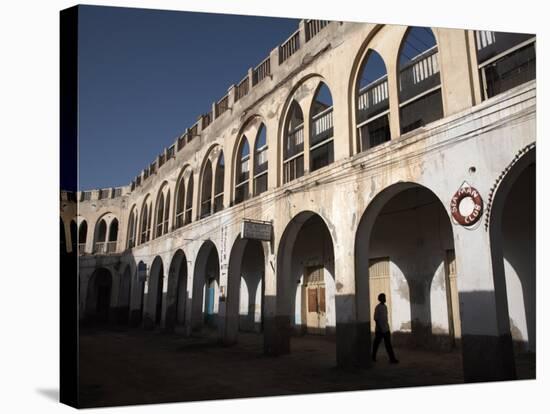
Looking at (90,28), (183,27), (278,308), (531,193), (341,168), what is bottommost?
(278,308)

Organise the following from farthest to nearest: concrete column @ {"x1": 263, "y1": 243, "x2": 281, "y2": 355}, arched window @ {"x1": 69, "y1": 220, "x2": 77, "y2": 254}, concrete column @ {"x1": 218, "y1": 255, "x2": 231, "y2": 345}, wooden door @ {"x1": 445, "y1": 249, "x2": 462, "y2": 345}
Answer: concrete column @ {"x1": 218, "y1": 255, "x2": 231, "y2": 345} → concrete column @ {"x1": 263, "y1": 243, "x2": 281, "y2": 355} → wooden door @ {"x1": 445, "y1": 249, "x2": 462, "y2": 345} → arched window @ {"x1": 69, "y1": 220, "x2": 77, "y2": 254}

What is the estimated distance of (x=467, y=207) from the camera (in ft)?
19.6

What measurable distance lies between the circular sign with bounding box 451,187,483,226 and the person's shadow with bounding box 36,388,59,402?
5618 mm

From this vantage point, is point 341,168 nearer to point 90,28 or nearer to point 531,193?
point 531,193

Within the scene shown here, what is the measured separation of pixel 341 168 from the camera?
26.5 ft

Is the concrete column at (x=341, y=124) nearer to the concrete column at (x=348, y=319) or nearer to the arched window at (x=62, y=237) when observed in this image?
the concrete column at (x=348, y=319)

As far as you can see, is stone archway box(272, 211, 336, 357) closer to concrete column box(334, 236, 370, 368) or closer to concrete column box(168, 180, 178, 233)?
concrete column box(334, 236, 370, 368)

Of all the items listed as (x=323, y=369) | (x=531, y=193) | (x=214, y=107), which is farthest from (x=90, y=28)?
(x=214, y=107)

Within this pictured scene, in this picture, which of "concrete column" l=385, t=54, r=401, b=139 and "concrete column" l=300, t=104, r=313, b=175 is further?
"concrete column" l=300, t=104, r=313, b=175

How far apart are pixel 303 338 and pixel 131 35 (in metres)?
9.02

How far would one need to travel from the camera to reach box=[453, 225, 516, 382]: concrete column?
5562 mm

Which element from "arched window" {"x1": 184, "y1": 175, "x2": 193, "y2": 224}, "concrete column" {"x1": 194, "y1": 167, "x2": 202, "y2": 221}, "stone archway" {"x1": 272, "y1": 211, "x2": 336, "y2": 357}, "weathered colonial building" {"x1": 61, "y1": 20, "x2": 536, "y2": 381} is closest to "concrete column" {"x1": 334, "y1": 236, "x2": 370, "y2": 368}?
"weathered colonial building" {"x1": 61, "y1": 20, "x2": 536, "y2": 381}

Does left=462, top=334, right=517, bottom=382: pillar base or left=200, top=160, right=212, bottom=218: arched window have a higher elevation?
left=200, top=160, right=212, bottom=218: arched window

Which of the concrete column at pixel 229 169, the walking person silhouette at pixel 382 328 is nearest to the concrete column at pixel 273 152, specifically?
the concrete column at pixel 229 169
